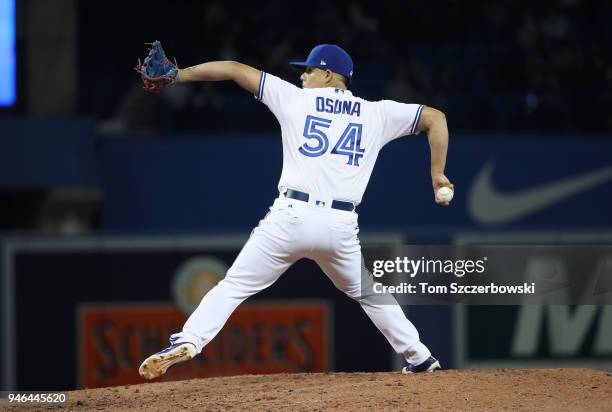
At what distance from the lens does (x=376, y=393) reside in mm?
5586

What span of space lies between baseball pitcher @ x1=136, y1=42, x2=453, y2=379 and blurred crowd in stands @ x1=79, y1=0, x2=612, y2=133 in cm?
626

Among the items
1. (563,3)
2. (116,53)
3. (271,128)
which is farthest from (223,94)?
(563,3)

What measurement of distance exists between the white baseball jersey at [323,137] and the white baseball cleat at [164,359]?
3.13 feet

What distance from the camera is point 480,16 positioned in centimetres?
1370

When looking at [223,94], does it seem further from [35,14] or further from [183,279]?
[183,279]

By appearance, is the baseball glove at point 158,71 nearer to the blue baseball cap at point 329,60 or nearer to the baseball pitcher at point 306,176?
the baseball pitcher at point 306,176

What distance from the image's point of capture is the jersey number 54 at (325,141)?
5.61m

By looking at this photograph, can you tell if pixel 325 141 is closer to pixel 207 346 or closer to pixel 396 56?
pixel 207 346

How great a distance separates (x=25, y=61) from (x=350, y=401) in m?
7.63

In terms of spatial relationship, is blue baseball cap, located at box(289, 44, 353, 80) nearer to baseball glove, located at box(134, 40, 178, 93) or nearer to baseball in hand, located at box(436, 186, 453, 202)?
baseball glove, located at box(134, 40, 178, 93)

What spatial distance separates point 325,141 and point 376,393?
1.32 m

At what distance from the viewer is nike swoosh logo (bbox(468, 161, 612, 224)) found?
12.2 m

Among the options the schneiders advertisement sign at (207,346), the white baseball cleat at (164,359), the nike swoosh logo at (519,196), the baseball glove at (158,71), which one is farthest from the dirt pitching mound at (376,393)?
the nike swoosh logo at (519,196)

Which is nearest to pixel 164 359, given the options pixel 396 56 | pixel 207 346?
pixel 207 346
